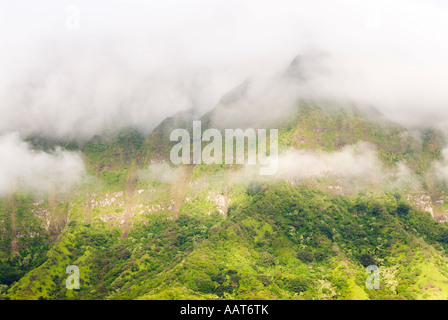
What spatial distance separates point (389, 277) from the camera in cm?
12950

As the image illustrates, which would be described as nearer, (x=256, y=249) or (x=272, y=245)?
(x=256, y=249)

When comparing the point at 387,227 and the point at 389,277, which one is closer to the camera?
the point at 389,277

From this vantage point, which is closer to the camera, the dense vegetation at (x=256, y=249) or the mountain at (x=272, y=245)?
the dense vegetation at (x=256, y=249)

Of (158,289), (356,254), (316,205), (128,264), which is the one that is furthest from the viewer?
(316,205)

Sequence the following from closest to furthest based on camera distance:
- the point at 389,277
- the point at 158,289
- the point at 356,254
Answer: the point at 158,289 → the point at 389,277 → the point at 356,254

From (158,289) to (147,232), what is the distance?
74.9 meters

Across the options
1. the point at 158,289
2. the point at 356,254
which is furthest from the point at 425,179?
the point at 158,289

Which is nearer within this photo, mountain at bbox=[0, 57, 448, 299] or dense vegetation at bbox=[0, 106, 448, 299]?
dense vegetation at bbox=[0, 106, 448, 299]

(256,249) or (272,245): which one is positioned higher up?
(272,245)
